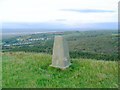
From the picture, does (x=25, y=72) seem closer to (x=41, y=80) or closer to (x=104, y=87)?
(x=41, y=80)

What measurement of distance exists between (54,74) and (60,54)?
1.11 m

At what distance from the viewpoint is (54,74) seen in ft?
34.5

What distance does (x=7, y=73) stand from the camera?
35.4 feet

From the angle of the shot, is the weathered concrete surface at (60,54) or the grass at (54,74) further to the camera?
the weathered concrete surface at (60,54)

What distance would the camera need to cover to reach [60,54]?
11180mm

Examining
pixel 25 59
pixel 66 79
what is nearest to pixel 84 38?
pixel 25 59

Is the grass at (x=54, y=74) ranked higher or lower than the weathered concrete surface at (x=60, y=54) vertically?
lower

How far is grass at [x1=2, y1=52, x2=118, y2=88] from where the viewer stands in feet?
30.9

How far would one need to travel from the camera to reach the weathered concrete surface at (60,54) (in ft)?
36.3

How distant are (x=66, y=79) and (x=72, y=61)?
2282mm

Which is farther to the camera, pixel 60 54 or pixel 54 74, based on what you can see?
pixel 60 54

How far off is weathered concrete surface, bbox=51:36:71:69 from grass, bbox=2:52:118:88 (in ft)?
0.81

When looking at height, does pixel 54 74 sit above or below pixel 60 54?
below

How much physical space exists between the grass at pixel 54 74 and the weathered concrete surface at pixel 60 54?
248mm
